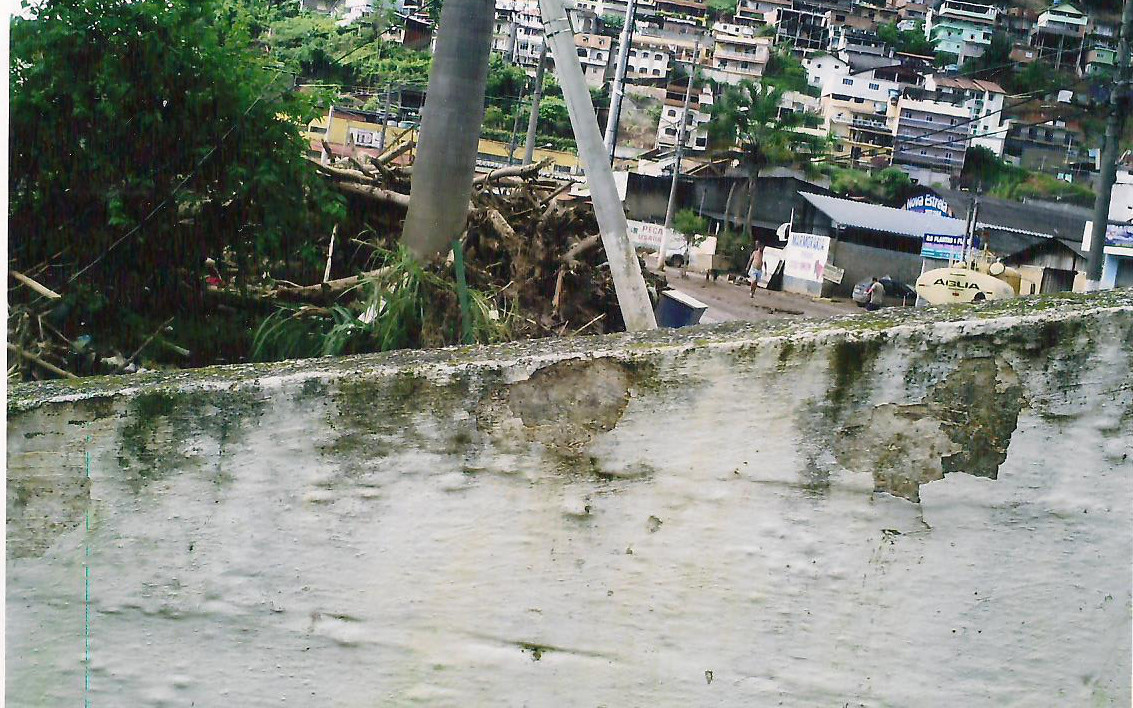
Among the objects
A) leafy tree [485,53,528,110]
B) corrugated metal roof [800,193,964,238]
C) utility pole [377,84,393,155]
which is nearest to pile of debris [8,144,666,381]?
utility pole [377,84,393,155]

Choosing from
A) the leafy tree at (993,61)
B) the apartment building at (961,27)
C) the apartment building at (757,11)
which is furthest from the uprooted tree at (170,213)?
the apartment building at (757,11)

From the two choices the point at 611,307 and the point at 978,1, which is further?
the point at 978,1

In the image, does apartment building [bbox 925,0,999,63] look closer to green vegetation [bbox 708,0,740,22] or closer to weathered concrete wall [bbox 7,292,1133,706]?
green vegetation [bbox 708,0,740,22]

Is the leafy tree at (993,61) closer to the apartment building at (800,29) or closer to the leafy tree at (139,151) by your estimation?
the apartment building at (800,29)

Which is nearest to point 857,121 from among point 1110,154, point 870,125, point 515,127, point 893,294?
point 870,125

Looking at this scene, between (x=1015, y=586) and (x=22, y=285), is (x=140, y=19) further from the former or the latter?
(x=1015, y=586)

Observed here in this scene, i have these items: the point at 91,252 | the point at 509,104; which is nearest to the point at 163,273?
the point at 91,252
